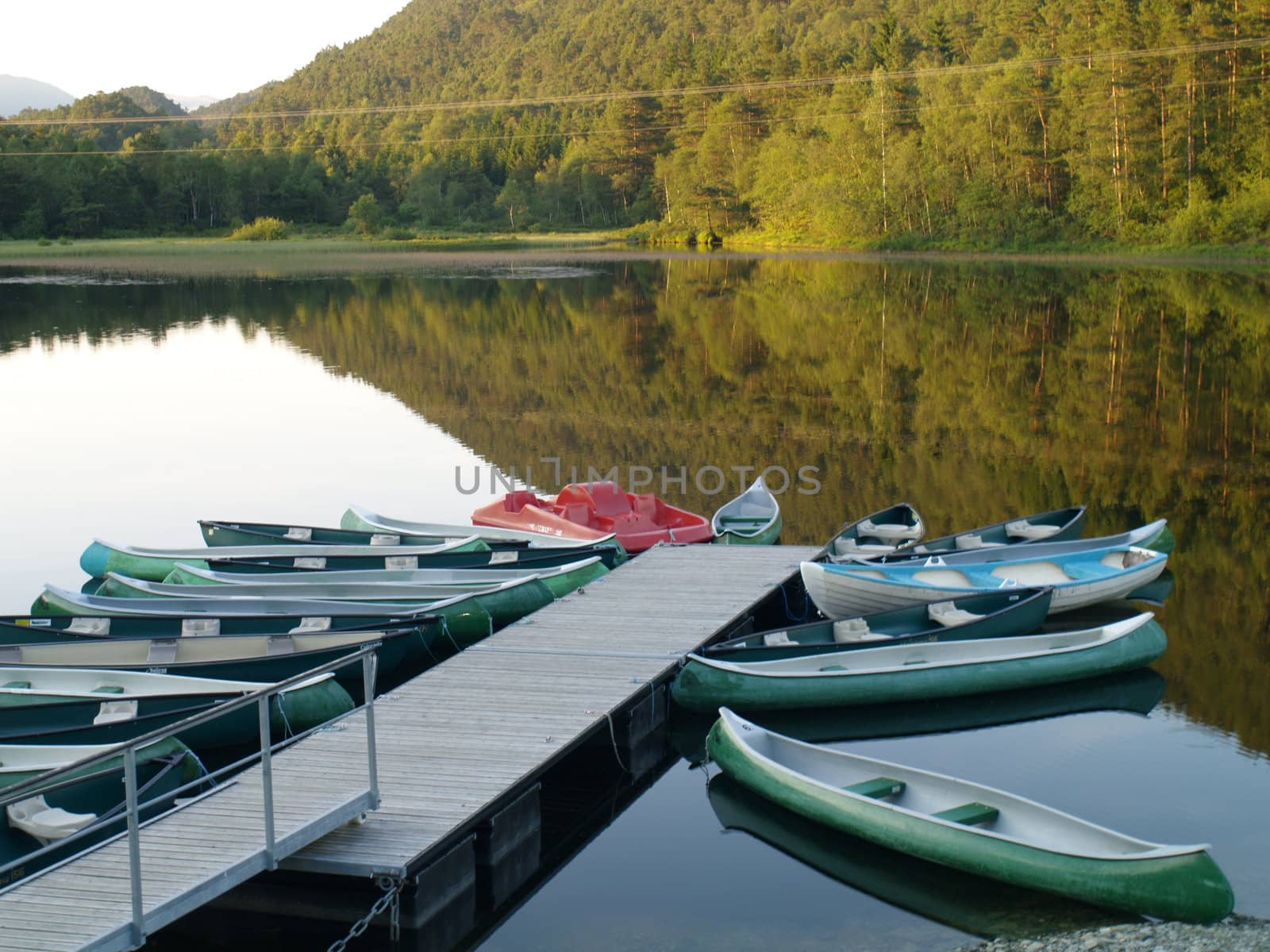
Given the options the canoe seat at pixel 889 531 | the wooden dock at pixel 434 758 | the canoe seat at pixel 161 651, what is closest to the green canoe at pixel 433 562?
the wooden dock at pixel 434 758

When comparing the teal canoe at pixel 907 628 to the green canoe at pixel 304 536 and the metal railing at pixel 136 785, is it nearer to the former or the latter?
the metal railing at pixel 136 785

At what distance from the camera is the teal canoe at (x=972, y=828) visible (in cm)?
782

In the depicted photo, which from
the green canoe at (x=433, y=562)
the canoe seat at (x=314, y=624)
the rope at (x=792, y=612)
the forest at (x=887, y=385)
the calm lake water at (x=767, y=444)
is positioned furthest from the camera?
the forest at (x=887, y=385)

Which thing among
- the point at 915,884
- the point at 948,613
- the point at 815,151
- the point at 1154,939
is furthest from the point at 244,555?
the point at 815,151

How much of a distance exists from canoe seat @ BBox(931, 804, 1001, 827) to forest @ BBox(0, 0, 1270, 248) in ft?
202

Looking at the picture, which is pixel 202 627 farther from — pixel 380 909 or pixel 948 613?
pixel 948 613

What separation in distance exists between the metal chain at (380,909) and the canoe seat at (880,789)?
10.7ft

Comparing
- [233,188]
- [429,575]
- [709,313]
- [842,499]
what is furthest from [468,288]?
[233,188]

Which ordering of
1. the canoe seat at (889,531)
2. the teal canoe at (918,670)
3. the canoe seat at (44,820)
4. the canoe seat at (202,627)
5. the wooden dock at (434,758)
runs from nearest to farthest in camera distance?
the wooden dock at (434,758) < the canoe seat at (44,820) < the teal canoe at (918,670) < the canoe seat at (202,627) < the canoe seat at (889,531)

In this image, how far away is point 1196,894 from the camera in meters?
7.77

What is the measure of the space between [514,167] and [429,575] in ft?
424

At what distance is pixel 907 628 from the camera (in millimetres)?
13312

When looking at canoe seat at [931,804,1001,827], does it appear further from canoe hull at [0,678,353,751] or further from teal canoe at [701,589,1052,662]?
canoe hull at [0,678,353,751]

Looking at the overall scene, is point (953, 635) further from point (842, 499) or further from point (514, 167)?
point (514, 167)
